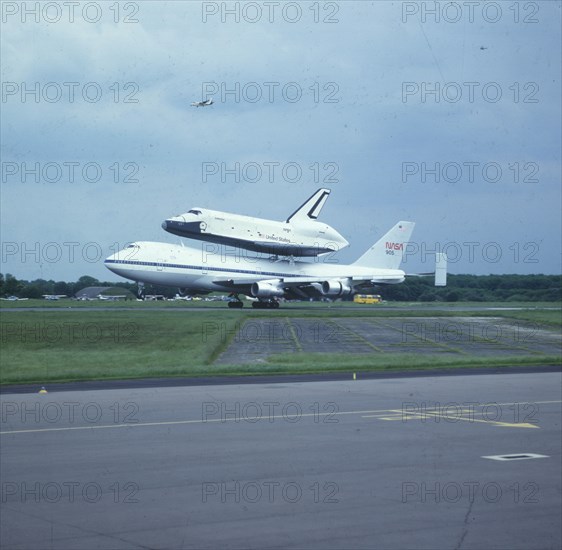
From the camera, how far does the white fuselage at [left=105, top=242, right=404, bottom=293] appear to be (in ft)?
219

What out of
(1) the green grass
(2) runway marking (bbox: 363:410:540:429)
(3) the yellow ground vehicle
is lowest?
(2) runway marking (bbox: 363:410:540:429)

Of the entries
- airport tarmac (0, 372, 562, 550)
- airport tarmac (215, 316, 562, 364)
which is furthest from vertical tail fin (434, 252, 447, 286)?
airport tarmac (0, 372, 562, 550)

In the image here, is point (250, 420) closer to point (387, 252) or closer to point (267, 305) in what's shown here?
point (267, 305)

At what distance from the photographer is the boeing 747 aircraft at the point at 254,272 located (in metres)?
67.1

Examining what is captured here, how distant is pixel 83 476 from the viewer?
1141 cm

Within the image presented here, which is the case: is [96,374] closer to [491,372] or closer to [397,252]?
[491,372]

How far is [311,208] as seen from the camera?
88250 millimetres

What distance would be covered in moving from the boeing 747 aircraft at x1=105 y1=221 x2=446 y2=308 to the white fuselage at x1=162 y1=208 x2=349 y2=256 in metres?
2.45

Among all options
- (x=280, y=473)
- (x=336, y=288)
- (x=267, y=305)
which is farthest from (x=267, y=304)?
(x=280, y=473)

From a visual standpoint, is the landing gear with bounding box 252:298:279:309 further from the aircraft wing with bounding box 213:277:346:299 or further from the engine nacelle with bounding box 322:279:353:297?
the engine nacelle with bounding box 322:279:353:297

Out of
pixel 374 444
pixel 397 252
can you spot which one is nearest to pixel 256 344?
pixel 374 444

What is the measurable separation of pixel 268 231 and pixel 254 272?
26.2 ft

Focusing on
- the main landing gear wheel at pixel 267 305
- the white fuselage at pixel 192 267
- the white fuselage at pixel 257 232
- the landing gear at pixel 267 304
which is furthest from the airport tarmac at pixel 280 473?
the white fuselage at pixel 257 232

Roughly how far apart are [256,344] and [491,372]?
517 inches
